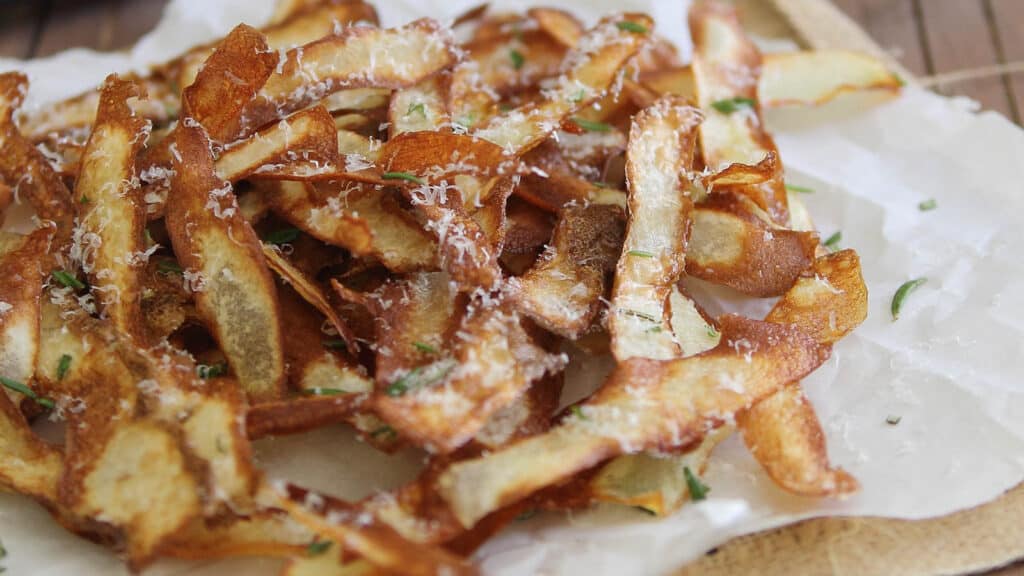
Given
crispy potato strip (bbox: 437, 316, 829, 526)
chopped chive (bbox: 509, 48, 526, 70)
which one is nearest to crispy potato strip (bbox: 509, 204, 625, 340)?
crispy potato strip (bbox: 437, 316, 829, 526)

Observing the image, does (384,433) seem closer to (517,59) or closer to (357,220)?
(357,220)

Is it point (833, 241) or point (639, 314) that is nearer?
point (639, 314)

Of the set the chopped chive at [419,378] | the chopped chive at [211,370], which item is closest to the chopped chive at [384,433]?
the chopped chive at [419,378]

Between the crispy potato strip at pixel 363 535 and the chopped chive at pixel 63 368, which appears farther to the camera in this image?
the chopped chive at pixel 63 368

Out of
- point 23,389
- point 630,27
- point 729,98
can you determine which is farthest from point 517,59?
point 23,389

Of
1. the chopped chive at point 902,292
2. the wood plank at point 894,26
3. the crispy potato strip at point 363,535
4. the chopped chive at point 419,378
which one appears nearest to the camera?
the crispy potato strip at point 363,535

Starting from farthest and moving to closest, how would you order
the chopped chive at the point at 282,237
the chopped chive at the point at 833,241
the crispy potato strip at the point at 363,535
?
the chopped chive at the point at 833,241 → the chopped chive at the point at 282,237 → the crispy potato strip at the point at 363,535

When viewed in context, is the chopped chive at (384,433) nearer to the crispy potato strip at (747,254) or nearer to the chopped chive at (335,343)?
the chopped chive at (335,343)
